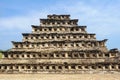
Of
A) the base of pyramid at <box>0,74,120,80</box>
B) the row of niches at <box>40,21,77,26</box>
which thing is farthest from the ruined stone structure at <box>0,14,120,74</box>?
the base of pyramid at <box>0,74,120,80</box>

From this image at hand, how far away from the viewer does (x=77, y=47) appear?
3048 cm

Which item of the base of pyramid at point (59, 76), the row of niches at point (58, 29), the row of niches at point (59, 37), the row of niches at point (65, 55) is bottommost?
the base of pyramid at point (59, 76)

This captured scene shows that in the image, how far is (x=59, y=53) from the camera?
28.8 m

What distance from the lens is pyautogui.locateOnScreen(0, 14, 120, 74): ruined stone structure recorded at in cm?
2711

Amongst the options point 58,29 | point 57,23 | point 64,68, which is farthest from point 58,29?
point 64,68

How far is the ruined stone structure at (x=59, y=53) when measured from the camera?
27.1m

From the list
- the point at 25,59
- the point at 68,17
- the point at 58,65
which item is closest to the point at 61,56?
the point at 58,65

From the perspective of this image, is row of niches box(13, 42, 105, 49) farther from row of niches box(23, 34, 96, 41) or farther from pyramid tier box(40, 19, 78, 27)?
pyramid tier box(40, 19, 78, 27)

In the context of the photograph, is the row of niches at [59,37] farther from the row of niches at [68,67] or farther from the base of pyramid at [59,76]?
the base of pyramid at [59,76]

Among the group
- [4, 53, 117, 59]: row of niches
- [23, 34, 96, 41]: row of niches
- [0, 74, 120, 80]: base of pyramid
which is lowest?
[0, 74, 120, 80]: base of pyramid

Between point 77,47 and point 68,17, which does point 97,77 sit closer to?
point 77,47

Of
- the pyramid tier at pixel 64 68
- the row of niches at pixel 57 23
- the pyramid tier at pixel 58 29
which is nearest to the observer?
the pyramid tier at pixel 64 68

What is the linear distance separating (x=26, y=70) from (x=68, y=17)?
1190 cm

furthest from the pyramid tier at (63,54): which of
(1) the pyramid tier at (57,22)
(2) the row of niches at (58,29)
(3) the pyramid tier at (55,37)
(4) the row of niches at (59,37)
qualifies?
(1) the pyramid tier at (57,22)
